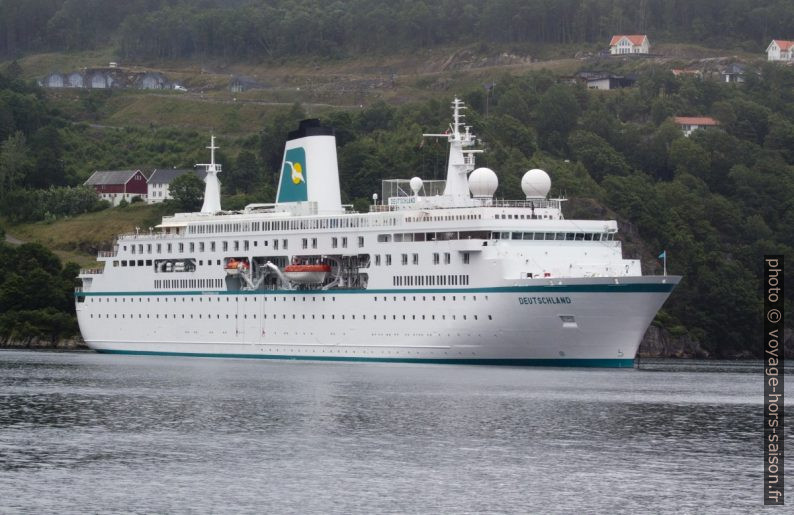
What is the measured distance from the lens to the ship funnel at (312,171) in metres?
85.6

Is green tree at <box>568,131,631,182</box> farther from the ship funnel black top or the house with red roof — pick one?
the ship funnel black top

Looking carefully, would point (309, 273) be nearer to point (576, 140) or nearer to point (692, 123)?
point (576, 140)

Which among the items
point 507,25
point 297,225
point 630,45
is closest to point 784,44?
point 630,45

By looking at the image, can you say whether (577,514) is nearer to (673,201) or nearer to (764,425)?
(764,425)

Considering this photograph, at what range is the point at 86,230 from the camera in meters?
123

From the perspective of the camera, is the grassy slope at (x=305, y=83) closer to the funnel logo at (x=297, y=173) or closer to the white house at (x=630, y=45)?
the white house at (x=630, y=45)

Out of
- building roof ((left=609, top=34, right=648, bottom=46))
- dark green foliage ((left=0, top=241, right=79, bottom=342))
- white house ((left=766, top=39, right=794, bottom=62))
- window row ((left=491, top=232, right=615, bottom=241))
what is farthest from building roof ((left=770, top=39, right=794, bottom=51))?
window row ((left=491, top=232, right=615, bottom=241))

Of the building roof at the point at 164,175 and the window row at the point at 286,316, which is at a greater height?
the building roof at the point at 164,175

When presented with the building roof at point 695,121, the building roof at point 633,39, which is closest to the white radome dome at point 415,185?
the building roof at point 695,121

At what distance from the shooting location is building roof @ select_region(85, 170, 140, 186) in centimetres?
13375

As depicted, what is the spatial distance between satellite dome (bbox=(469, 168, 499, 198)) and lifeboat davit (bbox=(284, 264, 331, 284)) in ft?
28.2

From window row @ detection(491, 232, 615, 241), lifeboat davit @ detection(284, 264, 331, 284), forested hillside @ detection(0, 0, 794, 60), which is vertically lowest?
lifeboat davit @ detection(284, 264, 331, 284)

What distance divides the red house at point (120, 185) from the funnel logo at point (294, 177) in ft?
161

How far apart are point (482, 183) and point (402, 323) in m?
8.02
